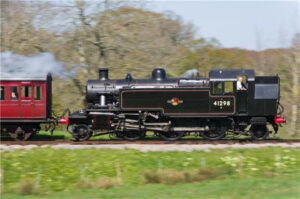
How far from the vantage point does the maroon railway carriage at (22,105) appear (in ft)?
61.7

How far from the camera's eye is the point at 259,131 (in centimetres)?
1872

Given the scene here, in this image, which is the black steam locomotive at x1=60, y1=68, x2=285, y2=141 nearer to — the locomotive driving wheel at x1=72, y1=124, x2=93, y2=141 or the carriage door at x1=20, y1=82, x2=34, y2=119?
the locomotive driving wheel at x1=72, y1=124, x2=93, y2=141

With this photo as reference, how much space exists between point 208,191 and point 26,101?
419 inches

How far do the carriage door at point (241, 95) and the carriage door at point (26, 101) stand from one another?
8.31 meters

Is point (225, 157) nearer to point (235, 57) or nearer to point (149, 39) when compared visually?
point (149, 39)

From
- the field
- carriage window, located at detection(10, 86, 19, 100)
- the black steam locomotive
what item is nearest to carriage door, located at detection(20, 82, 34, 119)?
carriage window, located at detection(10, 86, 19, 100)

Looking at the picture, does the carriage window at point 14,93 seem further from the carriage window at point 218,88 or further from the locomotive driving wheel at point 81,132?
the carriage window at point 218,88

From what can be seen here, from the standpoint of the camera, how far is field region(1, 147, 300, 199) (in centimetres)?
1090

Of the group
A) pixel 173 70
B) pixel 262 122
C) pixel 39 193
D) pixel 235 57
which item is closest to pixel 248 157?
pixel 262 122

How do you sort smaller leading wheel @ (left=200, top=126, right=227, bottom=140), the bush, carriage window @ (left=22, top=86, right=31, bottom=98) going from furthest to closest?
carriage window @ (left=22, top=86, right=31, bottom=98)
smaller leading wheel @ (left=200, top=126, right=227, bottom=140)
the bush

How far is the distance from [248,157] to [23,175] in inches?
277

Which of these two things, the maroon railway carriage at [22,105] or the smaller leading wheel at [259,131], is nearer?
the smaller leading wheel at [259,131]

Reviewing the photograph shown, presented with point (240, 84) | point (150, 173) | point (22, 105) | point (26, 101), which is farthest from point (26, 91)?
point (240, 84)

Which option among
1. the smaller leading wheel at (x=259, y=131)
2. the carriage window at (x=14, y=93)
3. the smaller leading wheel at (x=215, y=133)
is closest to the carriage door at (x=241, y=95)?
the smaller leading wheel at (x=259, y=131)
